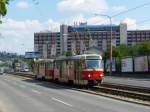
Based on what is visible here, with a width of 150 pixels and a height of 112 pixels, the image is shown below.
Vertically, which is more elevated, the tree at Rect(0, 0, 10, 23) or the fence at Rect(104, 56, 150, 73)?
the tree at Rect(0, 0, 10, 23)

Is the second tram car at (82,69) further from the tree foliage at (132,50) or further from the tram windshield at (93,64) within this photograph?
the tree foliage at (132,50)

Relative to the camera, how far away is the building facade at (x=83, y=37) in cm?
11806

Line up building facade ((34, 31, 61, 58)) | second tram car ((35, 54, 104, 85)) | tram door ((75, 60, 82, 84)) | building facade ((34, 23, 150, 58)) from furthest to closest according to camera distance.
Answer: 1. building facade ((34, 31, 61, 58))
2. building facade ((34, 23, 150, 58))
3. tram door ((75, 60, 82, 84))
4. second tram car ((35, 54, 104, 85))

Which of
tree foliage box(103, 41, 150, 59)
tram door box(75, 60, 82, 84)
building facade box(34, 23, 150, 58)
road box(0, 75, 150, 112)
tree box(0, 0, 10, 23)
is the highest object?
building facade box(34, 23, 150, 58)

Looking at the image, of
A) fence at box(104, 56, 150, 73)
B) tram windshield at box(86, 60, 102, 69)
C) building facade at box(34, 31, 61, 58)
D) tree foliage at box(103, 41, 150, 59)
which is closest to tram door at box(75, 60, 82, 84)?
tram windshield at box(86, 60, 102, 69)

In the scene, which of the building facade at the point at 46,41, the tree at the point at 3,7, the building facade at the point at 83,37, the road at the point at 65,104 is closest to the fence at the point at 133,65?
the building facade at the point at 83,37

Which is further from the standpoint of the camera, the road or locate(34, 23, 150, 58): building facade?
locate(34, 23, 150, 58): building facade

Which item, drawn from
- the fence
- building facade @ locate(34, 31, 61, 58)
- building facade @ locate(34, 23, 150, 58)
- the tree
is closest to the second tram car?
the fence

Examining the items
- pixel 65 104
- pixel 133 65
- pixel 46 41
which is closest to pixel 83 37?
pixel 46 41

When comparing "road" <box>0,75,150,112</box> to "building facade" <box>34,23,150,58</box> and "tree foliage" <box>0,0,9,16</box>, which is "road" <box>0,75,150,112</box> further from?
"building facade" <box>34,23,150,58</box>

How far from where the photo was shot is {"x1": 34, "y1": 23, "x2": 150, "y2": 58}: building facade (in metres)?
118

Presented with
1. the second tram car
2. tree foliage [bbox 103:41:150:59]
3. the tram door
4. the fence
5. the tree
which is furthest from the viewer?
tree foliage [bbox 103:41:150:59]

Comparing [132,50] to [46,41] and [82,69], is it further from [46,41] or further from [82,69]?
[82,69]

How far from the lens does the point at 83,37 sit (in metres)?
129
